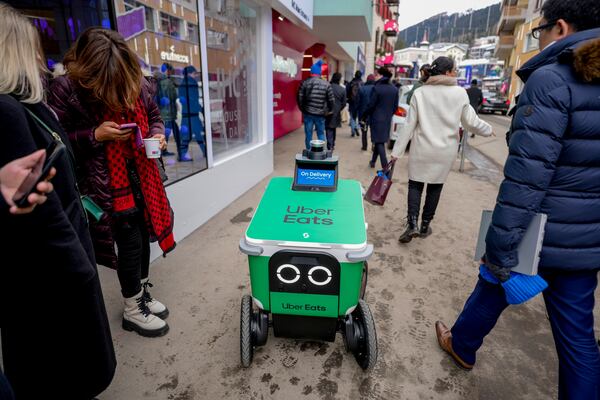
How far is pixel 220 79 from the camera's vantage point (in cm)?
473

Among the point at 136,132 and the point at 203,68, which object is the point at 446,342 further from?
the point at 203,68

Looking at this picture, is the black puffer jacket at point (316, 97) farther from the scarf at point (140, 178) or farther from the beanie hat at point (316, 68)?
the scarf at point (140, 178)

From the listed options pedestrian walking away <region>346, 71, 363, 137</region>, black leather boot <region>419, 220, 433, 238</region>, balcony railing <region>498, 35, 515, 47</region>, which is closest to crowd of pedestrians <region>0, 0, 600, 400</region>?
black leather boot <region>419, 220, 433, 238</region>

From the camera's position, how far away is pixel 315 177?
223 centimetres

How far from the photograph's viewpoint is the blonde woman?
3.46ft

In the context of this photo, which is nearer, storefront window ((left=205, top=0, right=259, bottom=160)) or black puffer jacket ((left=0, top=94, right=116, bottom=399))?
black puffer jacket ((left=0, top=94, right=116, bottom=399))

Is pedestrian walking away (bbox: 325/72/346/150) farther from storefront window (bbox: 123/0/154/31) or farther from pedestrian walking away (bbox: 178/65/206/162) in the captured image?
storefront window (bbox: 123/0/154/31)

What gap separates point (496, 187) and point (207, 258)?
4.93 m

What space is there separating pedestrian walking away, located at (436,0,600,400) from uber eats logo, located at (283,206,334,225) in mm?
764

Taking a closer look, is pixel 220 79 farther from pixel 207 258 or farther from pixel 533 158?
pixel 533 158

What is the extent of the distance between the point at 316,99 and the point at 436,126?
3.44 metres

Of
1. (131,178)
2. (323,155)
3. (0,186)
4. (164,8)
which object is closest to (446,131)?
(323,155)

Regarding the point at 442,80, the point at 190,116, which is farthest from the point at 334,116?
the point at 442,80

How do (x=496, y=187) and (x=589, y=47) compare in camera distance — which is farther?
(x=496, y=187)
